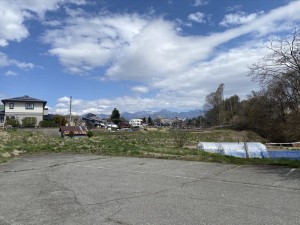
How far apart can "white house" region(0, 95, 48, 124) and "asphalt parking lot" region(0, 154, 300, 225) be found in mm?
60015

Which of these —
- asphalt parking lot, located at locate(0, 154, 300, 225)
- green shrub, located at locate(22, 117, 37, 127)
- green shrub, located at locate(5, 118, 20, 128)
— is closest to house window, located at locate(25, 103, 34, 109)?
green shrub, located at locate(22, 117, 37, 127)

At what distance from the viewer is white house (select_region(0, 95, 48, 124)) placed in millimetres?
67625

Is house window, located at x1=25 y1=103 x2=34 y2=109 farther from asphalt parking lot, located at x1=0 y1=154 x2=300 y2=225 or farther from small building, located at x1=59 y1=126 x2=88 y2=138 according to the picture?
asphalt parking lot, located at x1=0 y1=154 x2=300 y2=225

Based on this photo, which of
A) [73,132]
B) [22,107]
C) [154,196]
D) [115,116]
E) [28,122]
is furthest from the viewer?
[115,116]

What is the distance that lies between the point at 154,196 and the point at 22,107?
6645cm

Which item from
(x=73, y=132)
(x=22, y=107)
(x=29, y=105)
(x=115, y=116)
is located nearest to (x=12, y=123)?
(x=22, y=107)

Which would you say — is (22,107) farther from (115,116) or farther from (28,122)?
(115,116)

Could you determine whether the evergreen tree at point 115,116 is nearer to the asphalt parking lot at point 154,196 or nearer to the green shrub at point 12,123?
the green shrub at point 12,123

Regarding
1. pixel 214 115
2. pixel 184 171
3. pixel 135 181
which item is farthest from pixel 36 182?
pixel 214 115

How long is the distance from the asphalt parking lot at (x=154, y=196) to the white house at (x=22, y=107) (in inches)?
2363

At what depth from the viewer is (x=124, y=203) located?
6855mm

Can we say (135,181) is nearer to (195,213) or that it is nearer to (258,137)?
(195,213)

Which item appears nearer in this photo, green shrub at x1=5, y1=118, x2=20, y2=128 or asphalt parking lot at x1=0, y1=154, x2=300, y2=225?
asphalt parking lot at x1=0, y1=154, x2=300, y2=225

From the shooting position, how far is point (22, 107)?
68.2 meters
